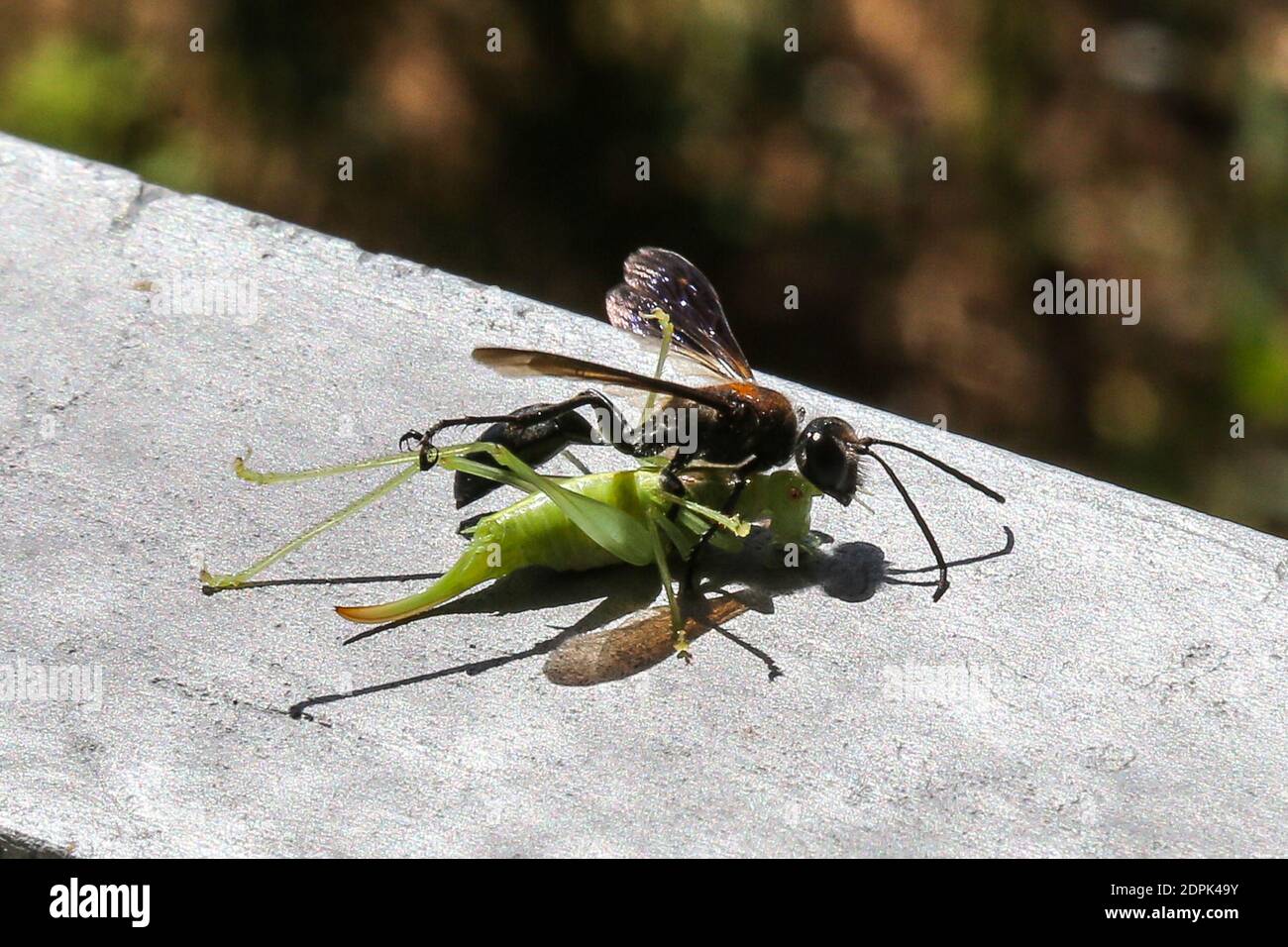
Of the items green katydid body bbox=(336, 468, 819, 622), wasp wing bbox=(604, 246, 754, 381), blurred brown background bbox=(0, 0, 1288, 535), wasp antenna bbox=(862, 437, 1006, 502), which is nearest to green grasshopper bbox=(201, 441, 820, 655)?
green katydid body bbox=(336, 468, 819, 622)

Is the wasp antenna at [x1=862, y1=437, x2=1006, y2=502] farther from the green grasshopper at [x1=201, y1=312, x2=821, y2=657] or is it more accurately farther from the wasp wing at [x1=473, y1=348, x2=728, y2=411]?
the wasp wing at [x1=473, y1=348, x2=728, y2=411]

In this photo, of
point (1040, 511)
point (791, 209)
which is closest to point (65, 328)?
point (1040, 511)

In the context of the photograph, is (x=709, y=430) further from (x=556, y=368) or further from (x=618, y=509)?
(x=556, y=368)

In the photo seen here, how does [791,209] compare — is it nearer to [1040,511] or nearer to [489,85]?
[489,85]

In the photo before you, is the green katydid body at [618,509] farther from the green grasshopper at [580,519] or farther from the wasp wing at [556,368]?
the wasp wing at [556,368]

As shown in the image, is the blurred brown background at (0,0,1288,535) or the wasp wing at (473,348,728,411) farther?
the blurred brown background at (0,0,1288,535)

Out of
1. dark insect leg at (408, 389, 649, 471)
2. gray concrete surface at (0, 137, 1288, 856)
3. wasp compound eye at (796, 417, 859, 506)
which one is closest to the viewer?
gray concrete surface at (0, 137, 1288, 856)
